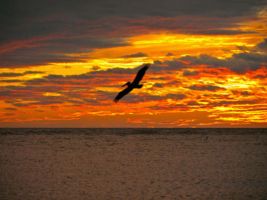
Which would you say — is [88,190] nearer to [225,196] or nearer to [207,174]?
[225,196]

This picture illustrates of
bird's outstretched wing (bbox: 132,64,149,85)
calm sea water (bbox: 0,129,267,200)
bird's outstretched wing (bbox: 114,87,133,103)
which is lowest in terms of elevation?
calm sea water (bbox: 0,129,267,200)

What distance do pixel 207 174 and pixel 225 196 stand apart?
8.17 m

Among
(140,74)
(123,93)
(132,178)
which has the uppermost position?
(140,74)

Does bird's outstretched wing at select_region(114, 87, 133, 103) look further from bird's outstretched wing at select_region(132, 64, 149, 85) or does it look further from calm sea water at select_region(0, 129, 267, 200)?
calm sea water at select_region(0, 129, 267, 200)

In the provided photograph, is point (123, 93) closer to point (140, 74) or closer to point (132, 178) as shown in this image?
point (140, 74)

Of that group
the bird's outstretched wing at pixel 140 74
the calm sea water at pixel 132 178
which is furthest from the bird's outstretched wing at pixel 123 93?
the calm sea water at pixel 132 178

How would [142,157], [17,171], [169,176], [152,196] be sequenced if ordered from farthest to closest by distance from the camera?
[142,157], [17,171], [169,176], [152,196]

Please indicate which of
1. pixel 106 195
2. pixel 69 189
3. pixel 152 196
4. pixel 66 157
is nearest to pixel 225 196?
pixel 152 196

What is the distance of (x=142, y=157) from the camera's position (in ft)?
160

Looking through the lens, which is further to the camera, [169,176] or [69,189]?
[169,176]

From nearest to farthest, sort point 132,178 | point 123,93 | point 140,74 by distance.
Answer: point 140,74 → point 123,93 → point 132,178

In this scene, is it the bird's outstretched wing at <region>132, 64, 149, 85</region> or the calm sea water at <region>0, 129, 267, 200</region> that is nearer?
the bird's outstretched wing at <region>132, 64, 149, 85</region>

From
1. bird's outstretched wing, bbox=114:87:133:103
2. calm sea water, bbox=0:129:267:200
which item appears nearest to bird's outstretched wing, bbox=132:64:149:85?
bird's outstretched wing, bbox=114:87:133:103

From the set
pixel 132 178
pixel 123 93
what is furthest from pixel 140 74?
pixel 132 178
